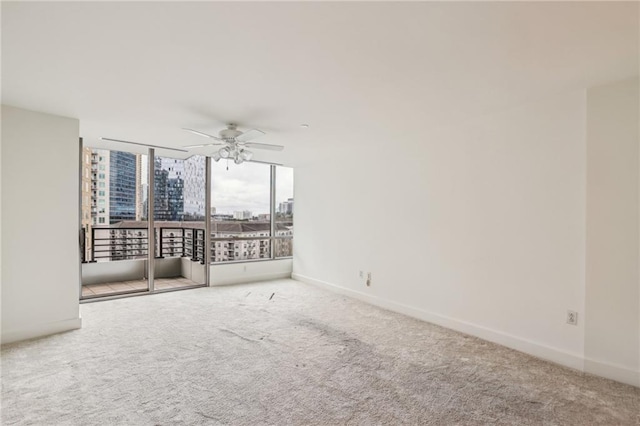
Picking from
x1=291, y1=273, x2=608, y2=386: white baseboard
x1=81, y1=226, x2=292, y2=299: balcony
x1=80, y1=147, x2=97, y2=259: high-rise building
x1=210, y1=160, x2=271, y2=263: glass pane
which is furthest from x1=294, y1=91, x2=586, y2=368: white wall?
x1=80, y1=147, x2=97, y2=259: high-rise building

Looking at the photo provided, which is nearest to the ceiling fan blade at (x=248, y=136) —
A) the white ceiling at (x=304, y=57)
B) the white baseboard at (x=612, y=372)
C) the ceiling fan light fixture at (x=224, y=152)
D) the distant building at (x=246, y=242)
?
the ceiling fan light fixture at (x=224, y=152)

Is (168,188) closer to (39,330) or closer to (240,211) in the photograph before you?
(240,211)

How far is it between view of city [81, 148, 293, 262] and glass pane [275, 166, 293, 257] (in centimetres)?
2

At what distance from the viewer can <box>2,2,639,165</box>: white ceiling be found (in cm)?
174

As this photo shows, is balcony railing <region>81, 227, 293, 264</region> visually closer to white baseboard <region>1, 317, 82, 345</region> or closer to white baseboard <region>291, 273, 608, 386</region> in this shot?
white baseboard <region>1, 317, 82, 345</region>

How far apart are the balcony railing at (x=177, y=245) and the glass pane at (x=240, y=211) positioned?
2cm

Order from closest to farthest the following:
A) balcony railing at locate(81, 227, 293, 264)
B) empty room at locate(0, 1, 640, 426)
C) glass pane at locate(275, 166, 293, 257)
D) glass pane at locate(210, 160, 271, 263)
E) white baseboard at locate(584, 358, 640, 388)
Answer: empty room at locate(0, 1, 640, 426), white baseboard at locate(584, 358, 640, 388), balcony railing at locate(81, 227, 293, 264), glass pane at locate(210, 160, 271, 263), glass pane at locate(275, 166, 293, 257)

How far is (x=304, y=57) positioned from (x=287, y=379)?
7.95ft

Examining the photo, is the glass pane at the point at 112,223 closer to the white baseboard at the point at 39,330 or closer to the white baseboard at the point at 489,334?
the white baseboard at the point at 39,330

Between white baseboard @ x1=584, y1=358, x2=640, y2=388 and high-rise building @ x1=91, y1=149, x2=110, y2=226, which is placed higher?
high-rise building @ x1=91, y1=149, x2=110, y2=226

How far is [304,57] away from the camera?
2201 mm

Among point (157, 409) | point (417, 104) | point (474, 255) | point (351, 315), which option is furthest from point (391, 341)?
point (417, 104)

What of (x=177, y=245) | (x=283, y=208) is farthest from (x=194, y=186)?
(x=283, y=208)

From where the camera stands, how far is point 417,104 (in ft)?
10.2
